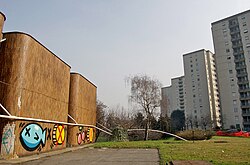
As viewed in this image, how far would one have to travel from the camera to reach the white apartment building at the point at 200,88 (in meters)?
73.6

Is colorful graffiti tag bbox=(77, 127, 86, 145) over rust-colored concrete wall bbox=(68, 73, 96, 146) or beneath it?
beneath

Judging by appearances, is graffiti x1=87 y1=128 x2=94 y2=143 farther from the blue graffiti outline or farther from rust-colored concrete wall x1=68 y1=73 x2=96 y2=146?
the blue graffiti outline

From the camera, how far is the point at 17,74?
11.3 m

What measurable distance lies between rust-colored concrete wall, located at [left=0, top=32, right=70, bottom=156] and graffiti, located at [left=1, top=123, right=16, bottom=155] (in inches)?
8.6

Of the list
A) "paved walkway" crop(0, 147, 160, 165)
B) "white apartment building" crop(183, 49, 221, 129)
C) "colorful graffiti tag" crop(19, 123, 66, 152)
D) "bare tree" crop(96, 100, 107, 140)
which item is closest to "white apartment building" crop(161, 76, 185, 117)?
"white apartment building" crop(183, 49, 221, 129)

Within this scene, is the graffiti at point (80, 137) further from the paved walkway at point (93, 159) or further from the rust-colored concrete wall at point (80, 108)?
the paved walkway at point (93, 159)

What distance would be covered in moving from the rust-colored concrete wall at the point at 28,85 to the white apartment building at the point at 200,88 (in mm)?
64048

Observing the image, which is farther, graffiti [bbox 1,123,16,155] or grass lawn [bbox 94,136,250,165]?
graffiti [bbox 1,123,16,155]

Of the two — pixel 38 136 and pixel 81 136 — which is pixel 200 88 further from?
pixel 38 136

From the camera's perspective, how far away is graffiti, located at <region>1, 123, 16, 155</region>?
10.3m

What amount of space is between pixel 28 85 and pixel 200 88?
72386 mm

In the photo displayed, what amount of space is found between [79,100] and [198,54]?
6690cm

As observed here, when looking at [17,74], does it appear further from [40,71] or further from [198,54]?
[198,54]

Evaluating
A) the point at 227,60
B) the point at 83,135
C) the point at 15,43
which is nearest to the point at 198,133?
the point at 83,135
